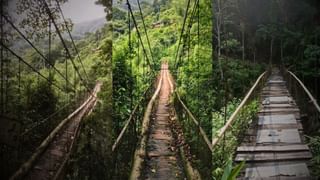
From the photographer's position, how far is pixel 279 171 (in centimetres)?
286

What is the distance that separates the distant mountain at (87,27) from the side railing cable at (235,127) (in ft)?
3.76

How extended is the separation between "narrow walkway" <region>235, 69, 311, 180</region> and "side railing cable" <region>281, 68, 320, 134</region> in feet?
0.12

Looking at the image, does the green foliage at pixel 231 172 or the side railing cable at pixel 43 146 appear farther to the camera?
the green foliage at pixel 231 172

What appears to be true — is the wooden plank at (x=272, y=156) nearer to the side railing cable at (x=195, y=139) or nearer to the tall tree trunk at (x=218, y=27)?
the side railing cable at (x=195, y=139)

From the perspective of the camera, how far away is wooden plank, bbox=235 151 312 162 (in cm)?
284

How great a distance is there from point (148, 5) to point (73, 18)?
559mm

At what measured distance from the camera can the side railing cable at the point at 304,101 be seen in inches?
114

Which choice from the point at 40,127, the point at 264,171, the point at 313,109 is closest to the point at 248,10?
the point at 313,109

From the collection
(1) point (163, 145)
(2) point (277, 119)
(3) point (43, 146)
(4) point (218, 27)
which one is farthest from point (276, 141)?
(3) point (43, 146)

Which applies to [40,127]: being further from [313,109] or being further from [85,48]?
[313,109]

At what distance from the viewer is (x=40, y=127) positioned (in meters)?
2.58

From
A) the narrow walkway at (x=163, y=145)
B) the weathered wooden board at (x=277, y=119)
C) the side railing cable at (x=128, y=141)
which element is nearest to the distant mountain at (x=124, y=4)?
the narrow walkway at (x=163, y=145)

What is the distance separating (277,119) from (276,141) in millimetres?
165

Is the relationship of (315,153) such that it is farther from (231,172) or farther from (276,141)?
(231,172)
